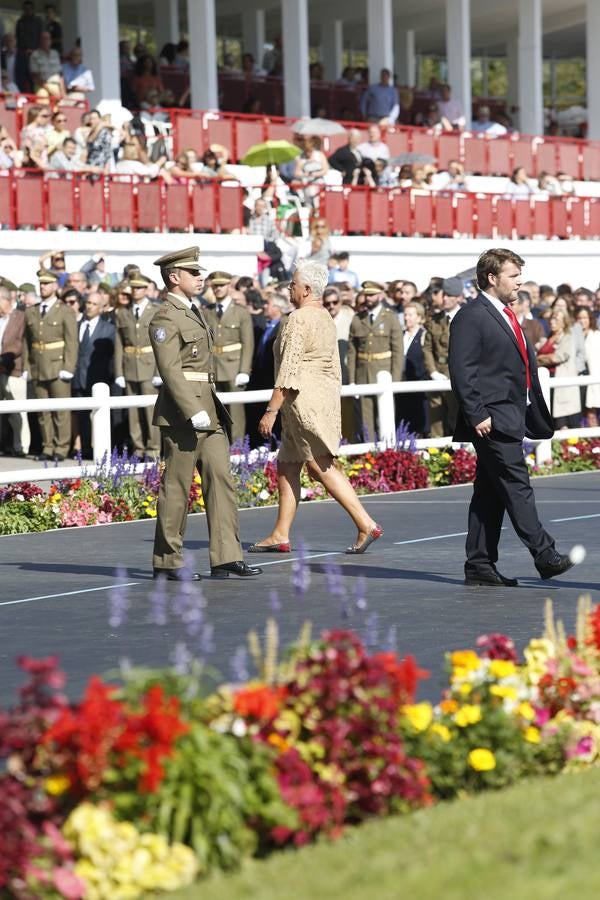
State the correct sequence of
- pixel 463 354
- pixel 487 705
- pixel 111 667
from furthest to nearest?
pixel 463 354, pixel 111 667, pixel 487 705

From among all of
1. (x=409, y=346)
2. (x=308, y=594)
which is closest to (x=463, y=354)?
(x=308, y=594)

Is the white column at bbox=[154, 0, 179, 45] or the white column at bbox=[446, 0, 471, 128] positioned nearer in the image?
the white column at bbox=[446, 0, 471, 128]

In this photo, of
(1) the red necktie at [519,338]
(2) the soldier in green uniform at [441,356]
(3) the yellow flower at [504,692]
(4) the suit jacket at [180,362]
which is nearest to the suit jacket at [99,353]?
(2) the soldier in green uniform at [441,356]

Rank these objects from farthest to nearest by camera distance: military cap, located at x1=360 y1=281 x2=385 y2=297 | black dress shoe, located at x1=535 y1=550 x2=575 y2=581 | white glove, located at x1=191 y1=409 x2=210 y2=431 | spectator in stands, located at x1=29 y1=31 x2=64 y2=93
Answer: spectator in stands, located at x1=29 y1=31 x2=64 y2=93, military cap, located at x1=360 y1=281 x2=385 y2=297, white glove, located at x1=191 y1=409 x2=210 y2=431, black dress shoe, located at x1=535 y1=550 x2=575 y2=581

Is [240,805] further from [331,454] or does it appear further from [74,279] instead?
[74,279]

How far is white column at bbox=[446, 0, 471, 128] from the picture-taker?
42.7 m

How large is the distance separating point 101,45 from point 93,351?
12754 millimetres

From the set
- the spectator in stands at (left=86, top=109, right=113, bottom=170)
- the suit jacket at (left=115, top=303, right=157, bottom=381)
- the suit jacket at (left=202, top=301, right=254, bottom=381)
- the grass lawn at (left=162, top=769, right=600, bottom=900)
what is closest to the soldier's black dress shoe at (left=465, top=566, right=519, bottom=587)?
the grass lawn at (left=162, top=769, right=600, bottom=900)

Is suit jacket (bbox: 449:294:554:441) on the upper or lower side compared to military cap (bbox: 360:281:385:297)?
lower

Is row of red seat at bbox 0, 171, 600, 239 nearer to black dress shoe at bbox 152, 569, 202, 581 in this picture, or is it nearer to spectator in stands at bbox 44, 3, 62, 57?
spectator in stands at bbox 44, 3, 62, 57

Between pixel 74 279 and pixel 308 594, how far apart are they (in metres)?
11.4

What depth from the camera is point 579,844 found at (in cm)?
491

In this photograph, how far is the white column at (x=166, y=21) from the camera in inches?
1796

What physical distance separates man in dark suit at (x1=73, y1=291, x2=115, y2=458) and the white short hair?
8.58 m
